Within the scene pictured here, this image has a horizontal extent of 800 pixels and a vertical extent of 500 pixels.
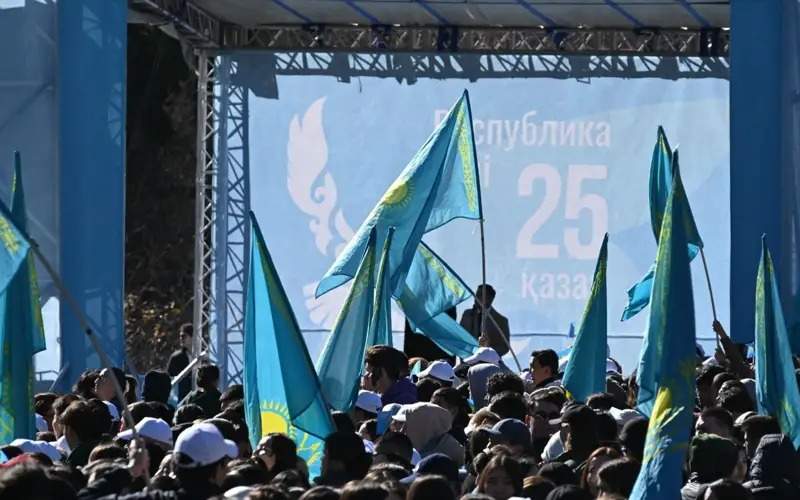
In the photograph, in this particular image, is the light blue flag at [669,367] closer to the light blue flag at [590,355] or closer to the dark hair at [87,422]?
the light blue flag at [590,355]

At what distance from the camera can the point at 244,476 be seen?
6.57m

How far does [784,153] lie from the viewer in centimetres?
1623

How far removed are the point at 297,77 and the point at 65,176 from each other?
4.68 m

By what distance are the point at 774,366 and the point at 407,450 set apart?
2289 millimetres

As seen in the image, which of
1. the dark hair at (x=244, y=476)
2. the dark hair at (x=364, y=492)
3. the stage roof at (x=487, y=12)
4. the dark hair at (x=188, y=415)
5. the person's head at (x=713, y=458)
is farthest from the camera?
the stage roof at (x=487, y=12)

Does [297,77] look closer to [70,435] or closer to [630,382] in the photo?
[630,382]

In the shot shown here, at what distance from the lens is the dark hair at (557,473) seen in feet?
22.8

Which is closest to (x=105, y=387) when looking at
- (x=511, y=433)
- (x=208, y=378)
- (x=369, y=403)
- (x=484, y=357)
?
(x=208, y=378)

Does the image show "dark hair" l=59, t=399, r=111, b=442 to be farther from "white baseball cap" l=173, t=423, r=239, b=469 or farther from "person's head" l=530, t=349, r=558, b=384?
"person's head" l=530, t=349, r=558, b=384

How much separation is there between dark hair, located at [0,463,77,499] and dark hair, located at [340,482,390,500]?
3.10 feet

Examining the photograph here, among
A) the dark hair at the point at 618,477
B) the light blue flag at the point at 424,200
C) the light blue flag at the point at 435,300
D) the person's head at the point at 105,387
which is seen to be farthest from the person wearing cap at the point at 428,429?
the light blue flag at the point at 435,300

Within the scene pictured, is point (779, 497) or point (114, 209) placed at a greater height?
point (114, 209)

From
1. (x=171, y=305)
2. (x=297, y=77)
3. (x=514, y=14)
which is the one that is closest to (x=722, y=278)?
(x=514, y=14)

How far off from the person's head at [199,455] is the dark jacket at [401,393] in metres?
3.19
